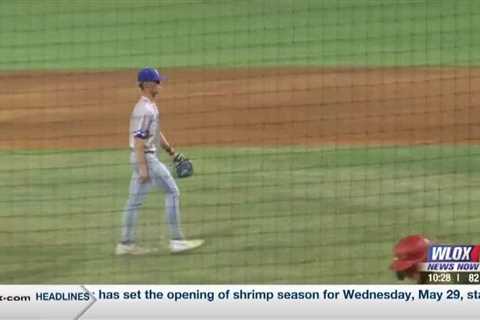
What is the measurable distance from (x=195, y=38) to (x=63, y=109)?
15.1ft

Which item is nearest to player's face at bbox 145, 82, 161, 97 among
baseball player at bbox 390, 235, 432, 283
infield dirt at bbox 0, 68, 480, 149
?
baseball player at bbox 390, 235, 432, 283

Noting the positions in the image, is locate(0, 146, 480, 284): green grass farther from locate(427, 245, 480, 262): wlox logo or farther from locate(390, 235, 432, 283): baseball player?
locate(427, 245, 480, 262): wlox logo

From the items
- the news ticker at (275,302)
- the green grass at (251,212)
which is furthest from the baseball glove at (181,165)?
the news ticker at (275,302)

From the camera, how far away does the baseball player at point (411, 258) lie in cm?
492

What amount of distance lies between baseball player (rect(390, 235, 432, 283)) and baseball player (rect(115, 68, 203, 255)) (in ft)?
5.64

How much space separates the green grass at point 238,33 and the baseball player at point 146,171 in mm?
7950

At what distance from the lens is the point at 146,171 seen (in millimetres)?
6473

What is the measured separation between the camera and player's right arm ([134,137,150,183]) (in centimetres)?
638

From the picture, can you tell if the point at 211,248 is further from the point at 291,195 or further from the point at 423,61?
the point at 423,61

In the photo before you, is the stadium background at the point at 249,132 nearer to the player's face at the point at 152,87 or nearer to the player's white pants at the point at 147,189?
the player's white pants at the point at 147,189

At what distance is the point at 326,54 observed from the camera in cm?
1541

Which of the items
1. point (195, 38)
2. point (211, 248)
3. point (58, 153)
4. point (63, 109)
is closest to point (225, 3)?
point (195, 38)

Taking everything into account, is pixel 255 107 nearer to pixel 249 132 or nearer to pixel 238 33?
pixel 249 132

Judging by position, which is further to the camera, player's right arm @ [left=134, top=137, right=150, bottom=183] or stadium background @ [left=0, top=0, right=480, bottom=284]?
stadium background @ [left=0, top=0, right=480, bottom=284]
